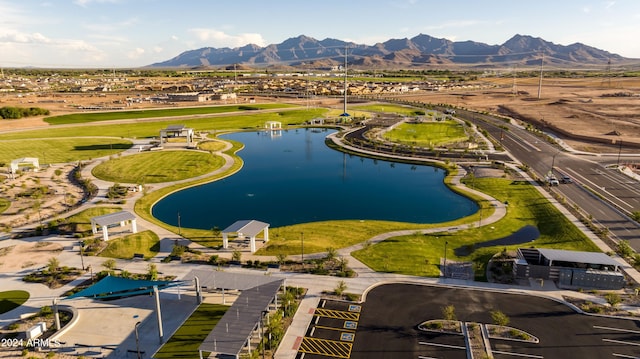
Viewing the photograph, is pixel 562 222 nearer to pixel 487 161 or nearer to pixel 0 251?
pixel 487 161

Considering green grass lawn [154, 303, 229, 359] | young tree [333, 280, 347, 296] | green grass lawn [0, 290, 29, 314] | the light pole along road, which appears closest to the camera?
green grass lawn [154, 303, 229, 359]

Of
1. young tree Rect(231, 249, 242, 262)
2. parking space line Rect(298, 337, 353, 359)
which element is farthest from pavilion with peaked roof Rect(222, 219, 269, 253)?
parking space line Rect(298, 337, 353, 359)

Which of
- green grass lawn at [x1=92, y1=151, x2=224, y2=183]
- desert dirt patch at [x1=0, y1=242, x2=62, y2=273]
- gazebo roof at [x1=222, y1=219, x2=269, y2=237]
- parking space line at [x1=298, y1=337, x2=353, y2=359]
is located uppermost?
green grass lawn at [x1=92, y1=151, x2=224, y2=183]

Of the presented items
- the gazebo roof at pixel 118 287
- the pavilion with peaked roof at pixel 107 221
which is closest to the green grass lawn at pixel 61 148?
the pavilion with peaked roof at pixel 107 221

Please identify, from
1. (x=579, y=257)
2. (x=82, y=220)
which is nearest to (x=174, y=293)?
(x=82, y=220)

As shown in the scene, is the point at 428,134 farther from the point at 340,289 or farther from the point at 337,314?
the point at 337,314

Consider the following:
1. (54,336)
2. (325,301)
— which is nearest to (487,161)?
(325,301)

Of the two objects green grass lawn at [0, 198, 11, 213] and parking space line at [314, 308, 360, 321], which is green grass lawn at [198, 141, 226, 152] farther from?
parking space line at [314, 308, 360, 321]
